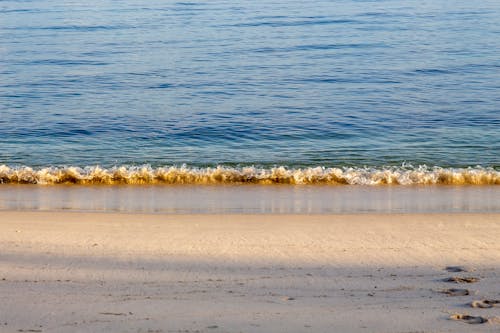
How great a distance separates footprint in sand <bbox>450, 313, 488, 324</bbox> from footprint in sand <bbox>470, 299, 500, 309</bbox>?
0.63 ft

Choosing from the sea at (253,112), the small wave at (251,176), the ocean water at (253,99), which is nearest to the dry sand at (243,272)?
the sea at (253,112)

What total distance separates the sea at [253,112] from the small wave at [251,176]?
0.03 m

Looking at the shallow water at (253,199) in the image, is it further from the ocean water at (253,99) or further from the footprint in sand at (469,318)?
the footprint in sand at (469,318)

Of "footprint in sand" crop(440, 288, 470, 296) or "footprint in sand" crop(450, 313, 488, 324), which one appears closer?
"footprint in sand" crop(450, 313, 488, 324)

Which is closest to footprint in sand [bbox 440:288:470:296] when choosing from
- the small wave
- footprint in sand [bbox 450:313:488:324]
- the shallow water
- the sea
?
footprint in sand [bbox 450:313:488:324]

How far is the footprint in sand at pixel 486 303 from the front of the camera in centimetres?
548

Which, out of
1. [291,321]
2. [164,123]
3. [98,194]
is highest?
[164,123]

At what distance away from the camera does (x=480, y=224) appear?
26.6 feet

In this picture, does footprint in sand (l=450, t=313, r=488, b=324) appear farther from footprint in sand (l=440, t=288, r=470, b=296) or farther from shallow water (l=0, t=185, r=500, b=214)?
shallow water (l=0, t=185, r=500, b=214)

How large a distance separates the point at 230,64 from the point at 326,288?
15.5m

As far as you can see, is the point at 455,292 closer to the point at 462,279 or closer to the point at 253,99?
the point at 462,279

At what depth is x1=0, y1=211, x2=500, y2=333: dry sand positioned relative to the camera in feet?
17.4

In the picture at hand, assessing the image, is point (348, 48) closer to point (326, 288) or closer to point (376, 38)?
point (376, 38)

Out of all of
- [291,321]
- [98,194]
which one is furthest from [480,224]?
[98,194]
